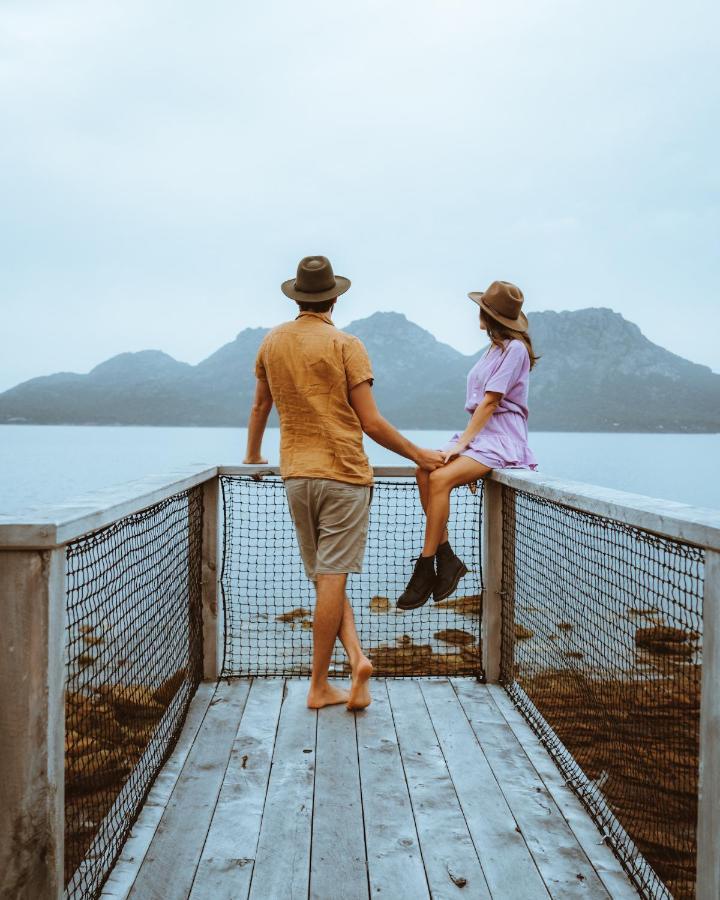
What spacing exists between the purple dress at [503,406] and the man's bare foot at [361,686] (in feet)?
3.57

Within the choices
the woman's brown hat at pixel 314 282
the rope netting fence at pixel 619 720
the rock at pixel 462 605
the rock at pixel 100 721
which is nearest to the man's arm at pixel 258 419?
the woman's brown hat at pixel 314 282

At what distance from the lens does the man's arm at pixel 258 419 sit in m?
3.78

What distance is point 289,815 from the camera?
2.68 meters

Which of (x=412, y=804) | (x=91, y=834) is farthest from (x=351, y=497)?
(x=91, y=834)

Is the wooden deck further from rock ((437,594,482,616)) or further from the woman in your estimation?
rock ((437,594,482,616))

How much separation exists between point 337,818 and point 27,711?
4.36 feet

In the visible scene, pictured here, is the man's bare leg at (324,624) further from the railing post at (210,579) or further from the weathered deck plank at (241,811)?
the railing post at (210,579)

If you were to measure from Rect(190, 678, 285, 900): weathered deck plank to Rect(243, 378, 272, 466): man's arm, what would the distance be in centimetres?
118

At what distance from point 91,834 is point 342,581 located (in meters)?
1.45

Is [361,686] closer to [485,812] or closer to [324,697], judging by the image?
[324,697]

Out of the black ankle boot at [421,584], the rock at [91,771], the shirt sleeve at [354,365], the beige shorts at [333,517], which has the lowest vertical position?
the rock at [91,771]

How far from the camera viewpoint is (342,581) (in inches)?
142

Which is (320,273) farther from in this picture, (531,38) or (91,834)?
(531,38)

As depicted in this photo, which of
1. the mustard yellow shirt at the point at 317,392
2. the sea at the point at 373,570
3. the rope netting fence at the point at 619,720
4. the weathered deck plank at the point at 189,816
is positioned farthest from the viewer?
the sea at the point at 373,570
